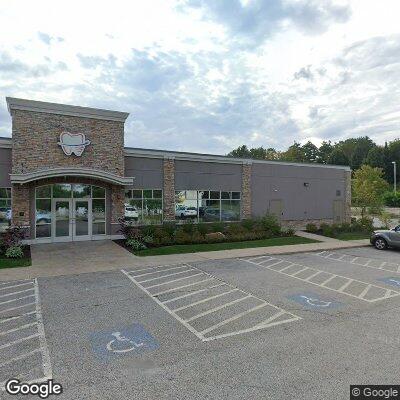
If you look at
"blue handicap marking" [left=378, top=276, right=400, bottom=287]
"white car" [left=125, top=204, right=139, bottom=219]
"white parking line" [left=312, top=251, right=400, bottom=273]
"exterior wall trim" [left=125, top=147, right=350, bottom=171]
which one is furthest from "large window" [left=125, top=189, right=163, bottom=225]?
"blue handicap marking" [left=378, top=276, right=400, bottom=287]

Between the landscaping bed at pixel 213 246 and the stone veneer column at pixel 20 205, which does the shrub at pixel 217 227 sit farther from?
the stone veneer column at pixel 20 205

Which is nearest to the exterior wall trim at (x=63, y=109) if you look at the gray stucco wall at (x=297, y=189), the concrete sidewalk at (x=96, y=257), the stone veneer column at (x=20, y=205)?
the stone veneer column at (x=20, y=205)

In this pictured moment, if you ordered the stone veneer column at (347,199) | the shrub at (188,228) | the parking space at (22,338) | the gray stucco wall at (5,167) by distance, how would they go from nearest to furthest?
the parking space at (22,338), the gray stucco wall at (5,167), the shrub at (188,228), the stone veneer column at (347,199)

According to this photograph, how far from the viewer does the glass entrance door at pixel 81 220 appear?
18.6m

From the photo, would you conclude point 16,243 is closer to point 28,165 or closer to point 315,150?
point 28,165

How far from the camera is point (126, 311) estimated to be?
314 inches

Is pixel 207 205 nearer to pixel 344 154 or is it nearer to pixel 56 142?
pixel 56 142

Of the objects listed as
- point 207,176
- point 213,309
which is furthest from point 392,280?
point 207,176

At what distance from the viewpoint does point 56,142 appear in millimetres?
17641

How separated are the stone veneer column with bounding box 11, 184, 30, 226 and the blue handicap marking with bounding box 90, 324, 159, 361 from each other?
12.6 metres

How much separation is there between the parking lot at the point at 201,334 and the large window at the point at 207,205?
1023 centimetres

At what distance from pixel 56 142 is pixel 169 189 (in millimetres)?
6946

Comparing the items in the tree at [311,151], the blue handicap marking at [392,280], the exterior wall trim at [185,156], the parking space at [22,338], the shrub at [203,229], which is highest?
the tree at [311,151]

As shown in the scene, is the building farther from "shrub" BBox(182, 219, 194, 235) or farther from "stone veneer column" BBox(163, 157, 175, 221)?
"shrub" BBox(182, 219, 194, 235)
